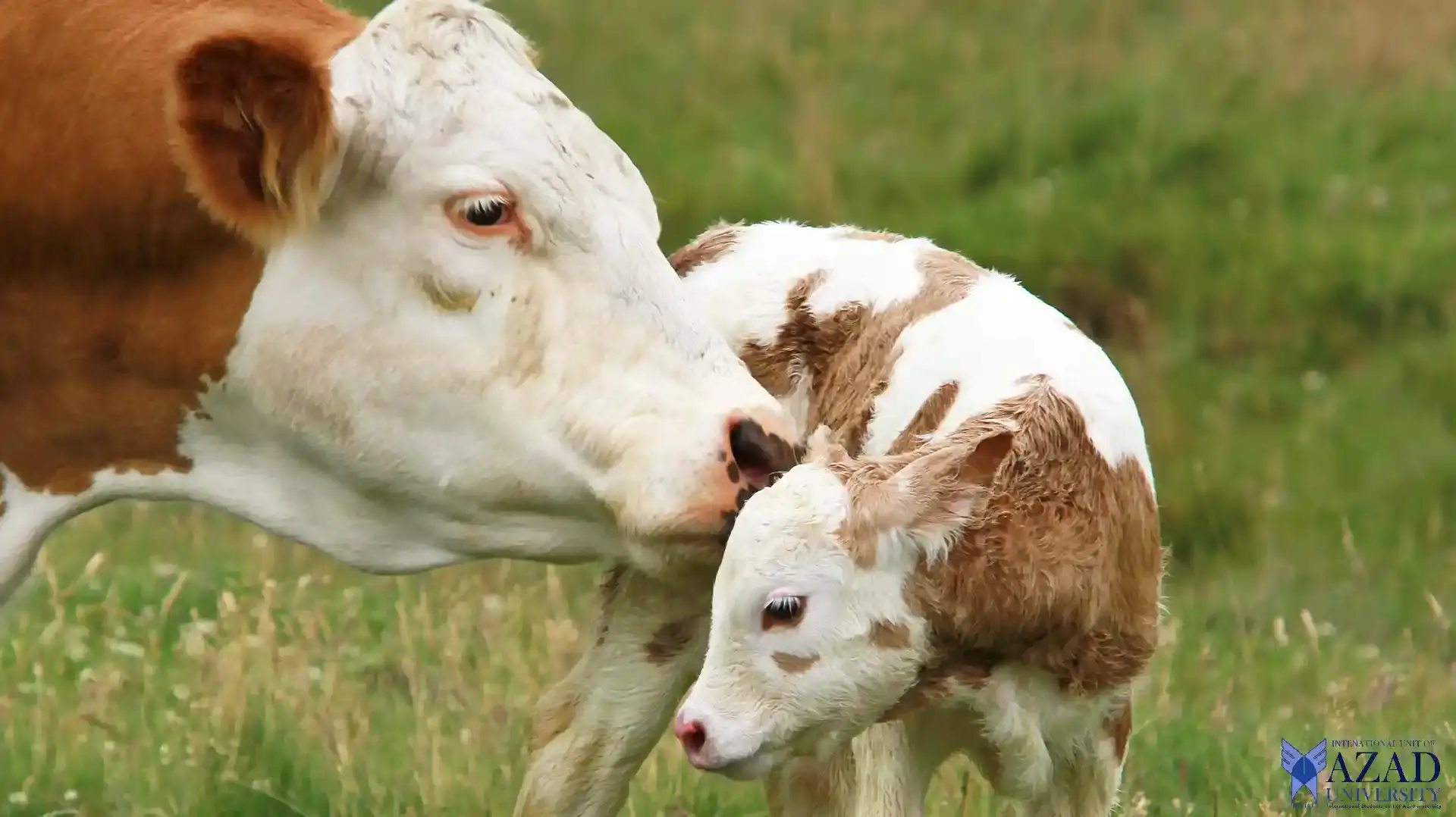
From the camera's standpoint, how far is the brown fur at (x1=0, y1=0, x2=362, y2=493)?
3.90 metres

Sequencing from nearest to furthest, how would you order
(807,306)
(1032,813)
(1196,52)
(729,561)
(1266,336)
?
(729,561) → (1032,813) → (807,306) → (1266,336) → (1196,52)

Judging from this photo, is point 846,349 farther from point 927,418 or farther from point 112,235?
point 112,235

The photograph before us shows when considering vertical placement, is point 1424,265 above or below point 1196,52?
below

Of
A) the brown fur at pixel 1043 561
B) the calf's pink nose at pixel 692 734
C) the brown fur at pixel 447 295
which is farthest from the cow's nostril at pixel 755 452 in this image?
the brown fur at pixel 447 295

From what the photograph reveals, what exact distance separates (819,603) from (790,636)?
0.07 meters

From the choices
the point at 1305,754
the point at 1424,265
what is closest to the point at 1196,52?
the point at 1424,265

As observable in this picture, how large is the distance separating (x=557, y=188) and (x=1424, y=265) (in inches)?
251

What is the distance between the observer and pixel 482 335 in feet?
12.5

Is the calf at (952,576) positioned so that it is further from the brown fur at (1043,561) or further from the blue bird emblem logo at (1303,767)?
the blue bird emblem logo at (1303,767)

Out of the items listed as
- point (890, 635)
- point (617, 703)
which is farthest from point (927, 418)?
point (617, 703)

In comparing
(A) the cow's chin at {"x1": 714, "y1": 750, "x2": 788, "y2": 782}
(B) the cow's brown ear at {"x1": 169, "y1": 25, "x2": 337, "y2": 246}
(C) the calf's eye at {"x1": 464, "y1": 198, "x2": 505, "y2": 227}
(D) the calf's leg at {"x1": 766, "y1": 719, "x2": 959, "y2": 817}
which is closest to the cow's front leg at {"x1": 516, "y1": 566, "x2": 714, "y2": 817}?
(D) the calf's leg at {"x1": 766, "y1": 719, "x2": 959, "y2": 817}

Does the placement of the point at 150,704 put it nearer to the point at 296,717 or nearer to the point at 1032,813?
the point at 296,717

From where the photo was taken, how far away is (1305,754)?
521cm

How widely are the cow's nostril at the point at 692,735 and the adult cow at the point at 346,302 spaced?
0.99ft
